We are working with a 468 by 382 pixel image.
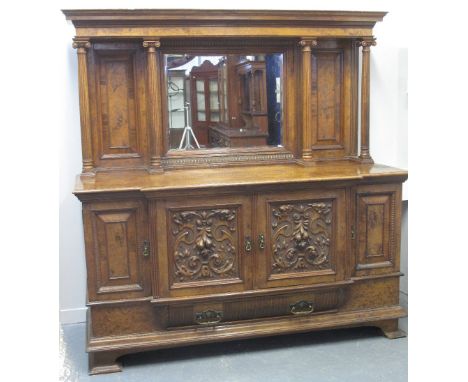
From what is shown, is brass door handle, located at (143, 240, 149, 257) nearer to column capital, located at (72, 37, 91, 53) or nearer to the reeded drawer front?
the reeded drawer front

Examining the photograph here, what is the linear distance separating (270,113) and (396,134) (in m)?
0.85

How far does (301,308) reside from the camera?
280cm

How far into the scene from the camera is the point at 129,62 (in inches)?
115

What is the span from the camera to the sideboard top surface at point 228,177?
2.55m

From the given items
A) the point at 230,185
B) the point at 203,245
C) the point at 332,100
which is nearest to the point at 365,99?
the point at 332,100

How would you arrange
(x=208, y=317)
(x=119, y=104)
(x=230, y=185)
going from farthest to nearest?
(x=119, y=104), (x=208, y=317), (x=230, y=185)

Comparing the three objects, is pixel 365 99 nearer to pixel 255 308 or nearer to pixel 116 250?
pixel 255 308

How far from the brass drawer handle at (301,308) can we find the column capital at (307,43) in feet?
4.51

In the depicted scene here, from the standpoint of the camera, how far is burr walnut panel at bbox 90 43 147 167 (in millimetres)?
2896

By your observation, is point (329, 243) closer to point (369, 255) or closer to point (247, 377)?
point (369, 255)

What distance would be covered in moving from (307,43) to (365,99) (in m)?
0.48

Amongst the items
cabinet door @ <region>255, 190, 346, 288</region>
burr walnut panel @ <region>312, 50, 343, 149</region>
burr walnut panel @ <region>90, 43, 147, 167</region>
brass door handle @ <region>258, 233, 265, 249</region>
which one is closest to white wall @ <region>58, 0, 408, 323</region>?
burr walnut panel @ <region>90, 43, 147, 167</region>

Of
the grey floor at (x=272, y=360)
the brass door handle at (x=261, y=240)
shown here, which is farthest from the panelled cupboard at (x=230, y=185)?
the grey floor at (x=272, y=360)

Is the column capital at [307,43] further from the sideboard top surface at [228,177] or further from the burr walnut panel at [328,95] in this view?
the sideboard top surface at [228,177]
